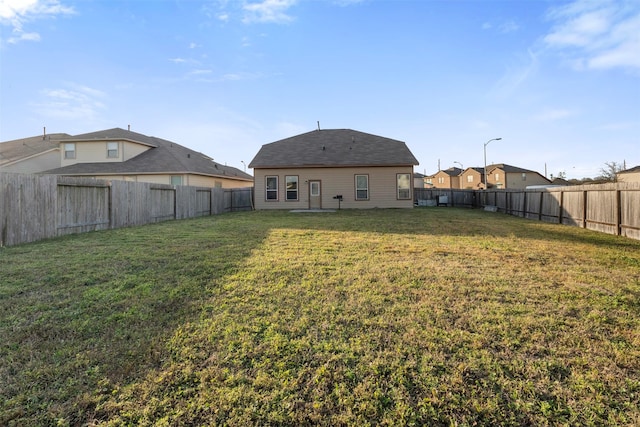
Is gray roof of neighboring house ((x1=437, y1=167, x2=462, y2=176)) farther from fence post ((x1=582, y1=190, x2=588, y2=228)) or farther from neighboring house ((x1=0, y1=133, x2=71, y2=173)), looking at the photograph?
neighboring house ((x1=0, y1=133, x2=71, y2=173))

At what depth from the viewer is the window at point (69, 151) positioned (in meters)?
21.9

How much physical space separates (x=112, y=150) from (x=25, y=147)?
10.4 meters

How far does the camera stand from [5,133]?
2638 centimetres

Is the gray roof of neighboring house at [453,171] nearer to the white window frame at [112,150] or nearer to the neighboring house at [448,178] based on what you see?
the neighboring house at [448,178]

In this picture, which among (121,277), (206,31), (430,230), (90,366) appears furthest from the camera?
(206,31)

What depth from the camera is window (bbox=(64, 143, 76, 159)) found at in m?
21.9

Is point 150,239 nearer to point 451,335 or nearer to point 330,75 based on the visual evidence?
point 451,335

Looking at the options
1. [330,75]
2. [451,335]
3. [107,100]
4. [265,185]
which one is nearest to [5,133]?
[107,100]

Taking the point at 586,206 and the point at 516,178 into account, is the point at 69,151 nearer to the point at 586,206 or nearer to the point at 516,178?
the point at 586,206

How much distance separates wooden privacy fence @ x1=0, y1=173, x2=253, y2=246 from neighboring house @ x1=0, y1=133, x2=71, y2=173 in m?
16.6

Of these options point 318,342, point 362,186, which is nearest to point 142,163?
point 362,186

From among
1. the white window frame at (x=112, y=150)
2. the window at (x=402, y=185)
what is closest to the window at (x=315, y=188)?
the window at (x=402, y=185)

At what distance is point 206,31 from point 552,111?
16972 millimetres

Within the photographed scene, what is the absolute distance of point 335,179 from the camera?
1852cm
